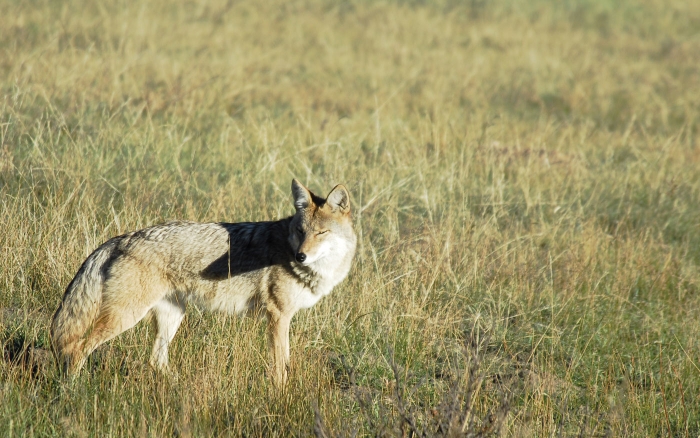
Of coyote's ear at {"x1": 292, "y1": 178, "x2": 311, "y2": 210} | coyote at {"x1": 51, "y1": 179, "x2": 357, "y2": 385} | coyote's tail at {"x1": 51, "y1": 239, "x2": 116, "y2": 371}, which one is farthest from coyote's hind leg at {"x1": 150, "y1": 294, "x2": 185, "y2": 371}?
coyote's ear at {"x1": 292, "y1": 178, "x2": 311, "y2": 210}

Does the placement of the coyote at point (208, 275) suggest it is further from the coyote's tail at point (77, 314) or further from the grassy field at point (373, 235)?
the grassy field at point (373, 235)

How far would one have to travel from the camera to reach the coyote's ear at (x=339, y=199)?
504 cm

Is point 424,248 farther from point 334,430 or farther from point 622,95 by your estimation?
point 622,95

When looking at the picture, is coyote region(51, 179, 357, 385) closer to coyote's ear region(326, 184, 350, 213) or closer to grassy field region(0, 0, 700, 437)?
coyote's ear region(326, 184, 350, 213)

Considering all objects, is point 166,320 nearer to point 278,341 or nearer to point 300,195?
point 278,341

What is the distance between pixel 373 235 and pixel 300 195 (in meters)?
1.81

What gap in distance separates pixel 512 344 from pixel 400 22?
14255 millimetres

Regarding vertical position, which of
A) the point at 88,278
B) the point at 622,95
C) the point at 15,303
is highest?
the point at 88,278

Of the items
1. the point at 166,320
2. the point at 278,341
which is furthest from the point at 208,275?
the point at 278,341

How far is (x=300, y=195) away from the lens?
5086 mm

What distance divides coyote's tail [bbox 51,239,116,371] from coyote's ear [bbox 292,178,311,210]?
135 cm

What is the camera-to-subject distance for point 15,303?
17.1 ft

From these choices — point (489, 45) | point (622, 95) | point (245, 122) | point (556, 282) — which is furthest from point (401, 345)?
point (489, 45)

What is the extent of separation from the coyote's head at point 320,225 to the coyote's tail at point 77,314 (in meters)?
1.26
